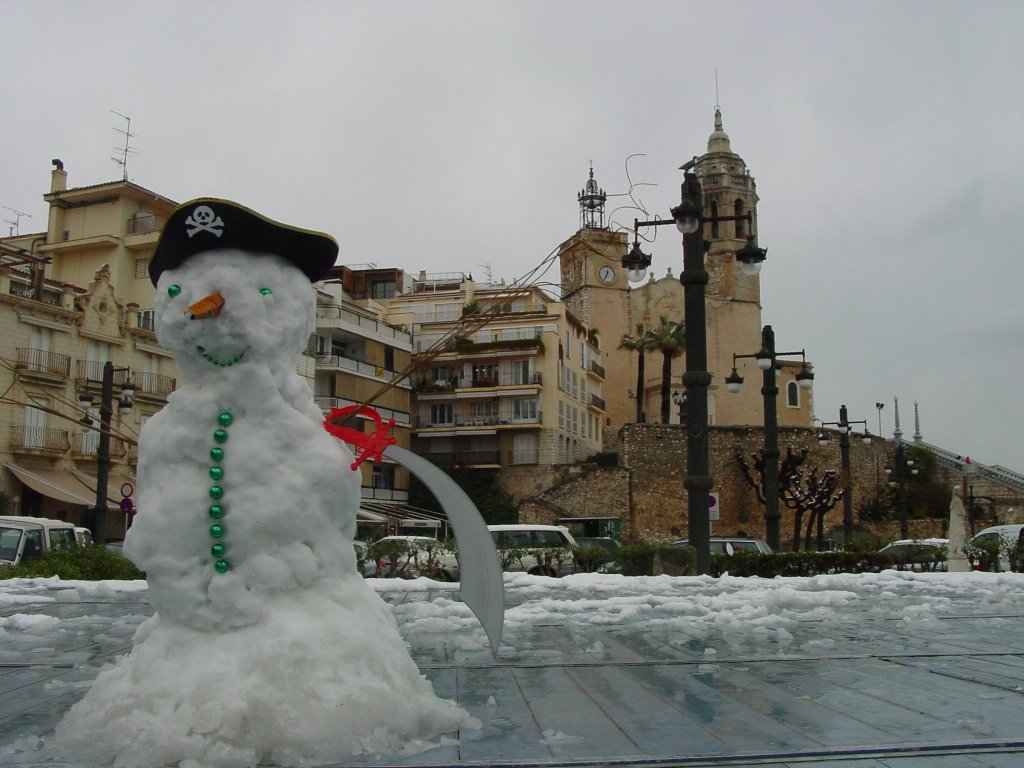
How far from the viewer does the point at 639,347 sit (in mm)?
52531

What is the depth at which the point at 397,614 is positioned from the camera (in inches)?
321

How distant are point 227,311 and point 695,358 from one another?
7985 millimetres

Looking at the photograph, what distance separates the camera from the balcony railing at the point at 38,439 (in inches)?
1144

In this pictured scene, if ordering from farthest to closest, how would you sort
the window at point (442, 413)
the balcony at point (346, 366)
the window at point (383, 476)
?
the window at point (442, 413) → the window at point (383, 476) → the balcony at point (346, 366)

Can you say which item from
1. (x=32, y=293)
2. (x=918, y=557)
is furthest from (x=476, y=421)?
(x=918, y=557)

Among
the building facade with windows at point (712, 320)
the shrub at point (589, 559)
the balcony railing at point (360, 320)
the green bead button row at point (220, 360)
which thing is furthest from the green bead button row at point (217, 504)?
the building facade with windows at point (712, 320)

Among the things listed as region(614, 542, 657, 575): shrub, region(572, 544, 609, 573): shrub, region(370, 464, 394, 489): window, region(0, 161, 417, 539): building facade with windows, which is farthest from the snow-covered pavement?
region(370, 464, 394, 489): window

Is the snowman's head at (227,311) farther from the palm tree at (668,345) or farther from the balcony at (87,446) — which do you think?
the palm tree at (668,345)

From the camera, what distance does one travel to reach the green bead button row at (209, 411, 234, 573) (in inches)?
154

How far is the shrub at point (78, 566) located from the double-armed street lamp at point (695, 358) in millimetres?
7075

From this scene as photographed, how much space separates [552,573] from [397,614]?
865 cm

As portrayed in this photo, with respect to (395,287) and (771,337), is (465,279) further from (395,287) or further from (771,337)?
(771,337)

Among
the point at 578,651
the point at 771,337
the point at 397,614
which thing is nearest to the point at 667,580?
the point at 397,614

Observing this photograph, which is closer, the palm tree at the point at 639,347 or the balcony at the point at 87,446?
the balcony at the point at 87,446
